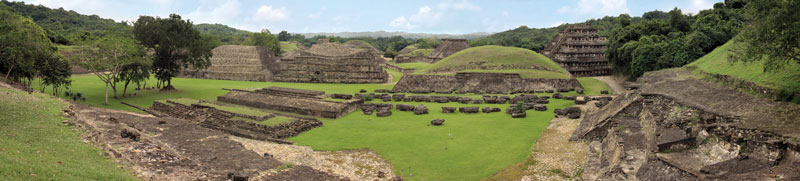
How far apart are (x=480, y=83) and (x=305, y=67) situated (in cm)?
2227

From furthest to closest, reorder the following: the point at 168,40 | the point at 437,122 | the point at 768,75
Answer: the point at 168,40 → the point at 437,122 → the point at 768,75

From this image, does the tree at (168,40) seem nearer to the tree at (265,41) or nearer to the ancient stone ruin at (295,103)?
the ancient stone ruin at (295,103)

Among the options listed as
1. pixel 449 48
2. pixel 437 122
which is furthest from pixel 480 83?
pixel 449 48

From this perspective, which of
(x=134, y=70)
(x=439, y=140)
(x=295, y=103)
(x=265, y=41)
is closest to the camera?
(x=439, y=140)

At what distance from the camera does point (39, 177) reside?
896cm

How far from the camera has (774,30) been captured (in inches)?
458

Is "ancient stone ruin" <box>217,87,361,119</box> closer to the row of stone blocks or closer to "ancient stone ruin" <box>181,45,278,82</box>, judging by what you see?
the row of stone blocks

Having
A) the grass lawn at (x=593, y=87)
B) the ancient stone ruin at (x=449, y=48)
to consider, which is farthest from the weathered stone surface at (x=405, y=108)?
the ancient stone ruin at (x=449, y=48)

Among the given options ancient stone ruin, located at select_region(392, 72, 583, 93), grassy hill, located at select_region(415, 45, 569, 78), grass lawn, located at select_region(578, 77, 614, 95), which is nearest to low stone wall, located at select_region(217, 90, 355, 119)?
ancient stone ruin, located at select_region(392, 72, 583, 93)

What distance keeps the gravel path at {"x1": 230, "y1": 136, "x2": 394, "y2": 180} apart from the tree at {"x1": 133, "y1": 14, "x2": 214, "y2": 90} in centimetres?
2044

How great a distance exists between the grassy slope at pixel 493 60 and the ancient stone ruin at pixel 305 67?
736cm

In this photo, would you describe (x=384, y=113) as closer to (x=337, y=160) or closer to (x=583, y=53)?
(x=337, y=160)

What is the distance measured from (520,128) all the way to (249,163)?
13587 millimetres

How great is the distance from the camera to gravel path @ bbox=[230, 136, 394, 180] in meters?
15.6
